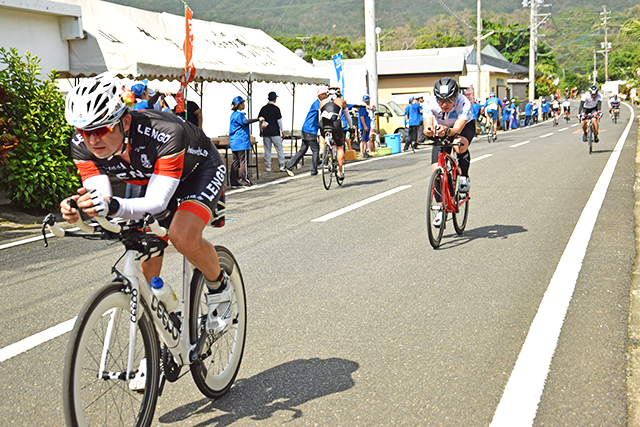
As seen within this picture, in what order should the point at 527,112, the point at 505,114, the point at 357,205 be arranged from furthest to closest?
the point at 527,112, the point at 505,114, the point at 357,205

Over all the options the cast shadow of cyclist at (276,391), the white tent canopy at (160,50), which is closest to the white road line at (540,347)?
the cast shadow of cyclist at (276,391)

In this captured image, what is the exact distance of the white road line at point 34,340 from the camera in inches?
179

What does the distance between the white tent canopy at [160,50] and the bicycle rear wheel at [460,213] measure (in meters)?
8.09

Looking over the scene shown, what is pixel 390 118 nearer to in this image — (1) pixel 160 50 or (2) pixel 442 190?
(1) pixel 160 50

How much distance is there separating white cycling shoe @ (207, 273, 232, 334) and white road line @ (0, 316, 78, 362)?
62.1 inches

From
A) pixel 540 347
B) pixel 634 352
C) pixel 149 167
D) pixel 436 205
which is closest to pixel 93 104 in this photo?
pixel 149 167

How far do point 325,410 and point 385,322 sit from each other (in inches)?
59.1

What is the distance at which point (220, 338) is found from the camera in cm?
371

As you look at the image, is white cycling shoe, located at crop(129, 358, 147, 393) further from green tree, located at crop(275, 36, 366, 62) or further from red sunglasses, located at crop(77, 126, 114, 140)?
green tree, located at crop(275, 36, 366, 62)

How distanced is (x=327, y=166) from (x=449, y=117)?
17.4 feet

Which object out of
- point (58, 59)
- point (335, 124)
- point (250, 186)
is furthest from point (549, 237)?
point (58, 59)

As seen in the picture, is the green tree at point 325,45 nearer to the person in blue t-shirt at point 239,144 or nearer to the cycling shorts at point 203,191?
the person in blue t-shirt at point 239,144

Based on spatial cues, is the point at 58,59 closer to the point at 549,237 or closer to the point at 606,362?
the point at 549,237

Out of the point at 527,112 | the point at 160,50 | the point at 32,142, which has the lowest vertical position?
the point at 32,142
